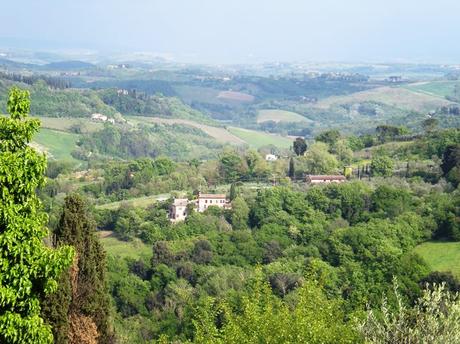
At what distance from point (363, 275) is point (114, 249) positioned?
18.6 m

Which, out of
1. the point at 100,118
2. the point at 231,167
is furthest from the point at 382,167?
the point at 100,118

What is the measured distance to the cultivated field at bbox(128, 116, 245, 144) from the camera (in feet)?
396

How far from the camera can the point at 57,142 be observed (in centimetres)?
9462

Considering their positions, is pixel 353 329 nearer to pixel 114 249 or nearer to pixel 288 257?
pixel 288 257

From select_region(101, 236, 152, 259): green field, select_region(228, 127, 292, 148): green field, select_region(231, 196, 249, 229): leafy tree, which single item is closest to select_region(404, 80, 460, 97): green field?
select_region(228, 127, 292, 148): green field

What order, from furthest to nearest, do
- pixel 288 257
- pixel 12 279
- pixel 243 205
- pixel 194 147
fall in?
pixel 194 147 < pixel 243 205 < pixel 288 257 < pixel 12 279

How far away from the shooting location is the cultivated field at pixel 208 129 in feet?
396

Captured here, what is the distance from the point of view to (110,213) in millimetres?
48344

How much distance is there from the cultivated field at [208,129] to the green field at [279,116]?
27.4 meters

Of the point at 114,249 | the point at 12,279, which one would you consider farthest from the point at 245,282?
the point at 12,279

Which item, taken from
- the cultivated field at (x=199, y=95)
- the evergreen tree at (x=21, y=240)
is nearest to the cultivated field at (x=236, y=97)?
the cultivated field at (x=199, y=95)

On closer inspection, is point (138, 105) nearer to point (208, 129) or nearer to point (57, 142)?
point (208, 129)

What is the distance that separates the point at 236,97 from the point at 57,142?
101946 mm

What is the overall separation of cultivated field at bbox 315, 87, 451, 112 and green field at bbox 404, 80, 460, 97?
9.32 ft
